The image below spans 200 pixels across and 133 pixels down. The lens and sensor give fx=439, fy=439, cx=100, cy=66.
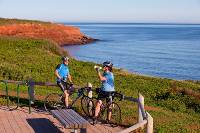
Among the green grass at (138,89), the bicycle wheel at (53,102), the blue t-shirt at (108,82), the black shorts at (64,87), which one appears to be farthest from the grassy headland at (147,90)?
the bicycle wheel at (53,102)

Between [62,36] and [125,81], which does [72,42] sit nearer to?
[62,36]

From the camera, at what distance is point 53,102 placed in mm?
15422

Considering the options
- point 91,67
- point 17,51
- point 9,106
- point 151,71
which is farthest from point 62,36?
point 9,106

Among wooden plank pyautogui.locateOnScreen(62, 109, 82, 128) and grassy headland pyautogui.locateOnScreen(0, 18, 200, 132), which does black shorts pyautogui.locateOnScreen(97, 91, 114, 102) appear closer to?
wooden plank pyautogui.locateOnScreen(62, 109, 82, 128)

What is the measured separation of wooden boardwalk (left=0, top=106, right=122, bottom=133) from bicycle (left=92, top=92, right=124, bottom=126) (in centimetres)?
45

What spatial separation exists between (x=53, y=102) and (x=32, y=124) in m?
2.11

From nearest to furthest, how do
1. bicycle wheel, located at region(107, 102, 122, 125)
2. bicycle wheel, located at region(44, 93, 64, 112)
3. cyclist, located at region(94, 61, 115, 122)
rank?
cyclist, located at region(94, 61, 115, 122)
bicycle wheel, located at region(107, 102, 122, 125)
bicycle wheel, located at region(44, 93, 64, 112)

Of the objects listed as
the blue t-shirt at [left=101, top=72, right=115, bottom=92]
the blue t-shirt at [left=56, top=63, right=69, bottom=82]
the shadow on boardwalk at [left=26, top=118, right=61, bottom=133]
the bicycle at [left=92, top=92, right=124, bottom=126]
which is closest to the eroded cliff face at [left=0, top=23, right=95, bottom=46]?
the blue t-shirt at [left=56, top=63, right=69, bottom=82]

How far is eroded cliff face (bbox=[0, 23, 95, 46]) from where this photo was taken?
107812 millimetres

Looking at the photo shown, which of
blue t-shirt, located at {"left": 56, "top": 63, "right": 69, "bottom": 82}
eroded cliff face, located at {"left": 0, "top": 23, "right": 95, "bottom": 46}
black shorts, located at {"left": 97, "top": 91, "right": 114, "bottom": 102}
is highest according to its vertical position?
blue t-shirt, located at {"left": 56, "top": 63, "right": 69, "bottom": 82}

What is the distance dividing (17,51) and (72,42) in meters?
78.2

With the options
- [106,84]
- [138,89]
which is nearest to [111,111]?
[106,84]

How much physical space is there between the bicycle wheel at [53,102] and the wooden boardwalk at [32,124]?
371 mm

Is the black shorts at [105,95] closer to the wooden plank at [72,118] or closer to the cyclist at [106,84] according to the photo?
the cyclist at [106,84]
